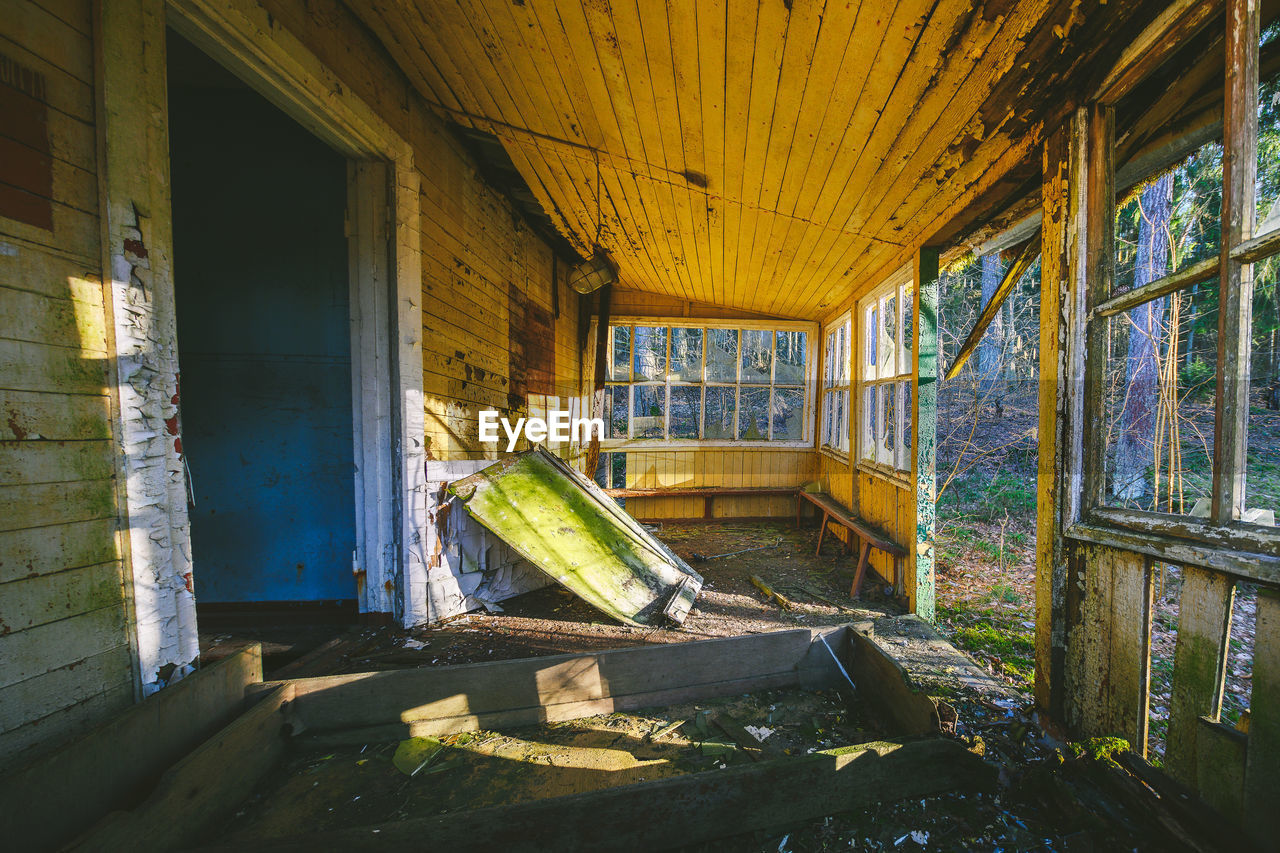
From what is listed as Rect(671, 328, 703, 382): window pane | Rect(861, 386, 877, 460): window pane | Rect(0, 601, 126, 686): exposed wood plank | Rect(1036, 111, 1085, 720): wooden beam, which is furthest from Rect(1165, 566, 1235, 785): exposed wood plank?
Rect(671, 328, 703, 382): window pane

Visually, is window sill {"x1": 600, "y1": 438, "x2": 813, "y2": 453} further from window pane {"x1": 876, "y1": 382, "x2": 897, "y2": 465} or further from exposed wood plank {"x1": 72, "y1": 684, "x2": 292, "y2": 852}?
exposed wood plank {"x1": 72, "y1": 684, "x2": 292, "y2": 852}

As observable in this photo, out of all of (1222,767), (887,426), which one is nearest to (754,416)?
(887,426)

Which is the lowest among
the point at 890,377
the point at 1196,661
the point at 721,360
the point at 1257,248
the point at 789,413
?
the point at 1196,661

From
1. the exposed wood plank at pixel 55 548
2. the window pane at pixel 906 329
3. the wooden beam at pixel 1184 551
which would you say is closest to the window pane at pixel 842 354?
the window pane at pixel 906 329

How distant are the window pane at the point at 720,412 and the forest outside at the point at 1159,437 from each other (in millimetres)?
2699

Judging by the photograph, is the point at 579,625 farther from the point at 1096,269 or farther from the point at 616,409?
the point at 616,409

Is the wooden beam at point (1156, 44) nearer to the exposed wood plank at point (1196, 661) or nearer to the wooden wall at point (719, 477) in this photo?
the exposed wood plank at point (1196, 661)

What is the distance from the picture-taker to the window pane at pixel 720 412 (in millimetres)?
6332

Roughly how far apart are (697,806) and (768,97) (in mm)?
2713

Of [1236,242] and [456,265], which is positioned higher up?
[456,265]

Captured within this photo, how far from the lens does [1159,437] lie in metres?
2.03

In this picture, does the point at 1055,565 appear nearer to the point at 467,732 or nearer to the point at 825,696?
the point at 825,696

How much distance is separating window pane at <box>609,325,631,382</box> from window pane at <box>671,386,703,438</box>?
2.42ft

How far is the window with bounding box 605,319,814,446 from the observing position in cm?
629
